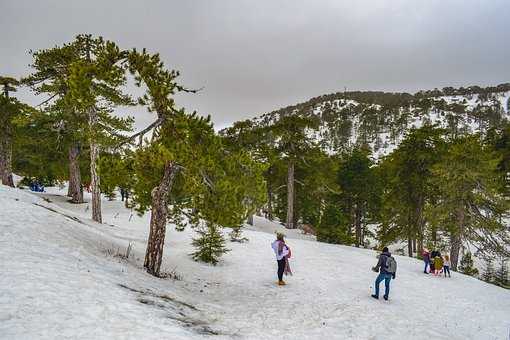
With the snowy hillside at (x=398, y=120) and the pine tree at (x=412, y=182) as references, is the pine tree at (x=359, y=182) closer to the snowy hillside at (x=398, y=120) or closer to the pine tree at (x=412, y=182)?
the pine tree at (x=412, y=182)

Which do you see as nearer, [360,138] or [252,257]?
[252,257]

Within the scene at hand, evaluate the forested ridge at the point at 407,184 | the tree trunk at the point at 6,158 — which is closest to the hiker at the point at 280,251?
the forested ridge at the point at 407,184

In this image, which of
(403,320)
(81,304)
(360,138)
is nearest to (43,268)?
(81,304)

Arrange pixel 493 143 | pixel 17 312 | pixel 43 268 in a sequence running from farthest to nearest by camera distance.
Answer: pixel 493 143
pixel 43 268
pixel 17 312

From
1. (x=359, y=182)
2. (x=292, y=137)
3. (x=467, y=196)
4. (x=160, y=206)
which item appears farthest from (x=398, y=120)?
(x=160, y=206)

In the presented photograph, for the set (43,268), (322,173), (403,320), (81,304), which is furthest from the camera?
(322,173)

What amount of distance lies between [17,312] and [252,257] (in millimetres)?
14502

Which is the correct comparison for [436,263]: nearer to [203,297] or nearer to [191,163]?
[203,297]

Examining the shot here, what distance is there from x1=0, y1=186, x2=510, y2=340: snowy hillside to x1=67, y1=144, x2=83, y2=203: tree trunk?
41.4 feet

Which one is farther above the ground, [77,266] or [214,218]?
[214,218]

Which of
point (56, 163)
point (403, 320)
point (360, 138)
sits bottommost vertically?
point (403, 320)

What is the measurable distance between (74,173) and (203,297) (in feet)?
72.1

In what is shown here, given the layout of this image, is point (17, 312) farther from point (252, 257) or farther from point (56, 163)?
point (56, 163)

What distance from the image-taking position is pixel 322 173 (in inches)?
1281
